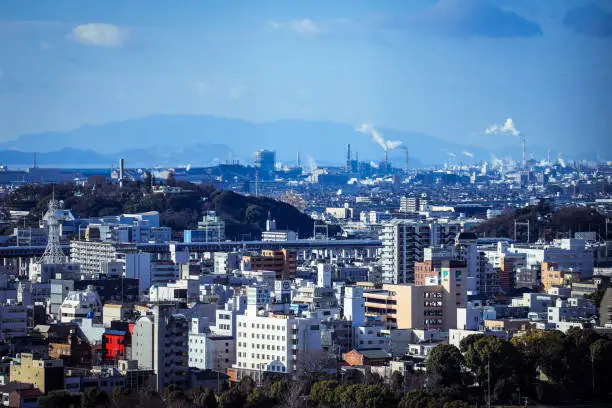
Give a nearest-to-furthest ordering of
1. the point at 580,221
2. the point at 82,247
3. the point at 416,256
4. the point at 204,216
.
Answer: the point at 416,256 → the point at 82,247 → the point at 580,221 → the point at 204,216

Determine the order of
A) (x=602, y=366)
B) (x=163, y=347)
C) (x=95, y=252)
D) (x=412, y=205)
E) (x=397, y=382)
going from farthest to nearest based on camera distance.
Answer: (x=412, y=205)
(x=95, y=252)
(x=602, y=366)
(x=163, y=347)
(x=397, y=382)

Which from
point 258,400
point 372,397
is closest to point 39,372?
point 258,400

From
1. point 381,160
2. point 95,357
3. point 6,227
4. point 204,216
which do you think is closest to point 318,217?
point 204,216

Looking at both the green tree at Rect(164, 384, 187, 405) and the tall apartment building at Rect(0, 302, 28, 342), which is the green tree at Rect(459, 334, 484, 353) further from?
the tall apartment building at Rect(0, 302, 28, 342)

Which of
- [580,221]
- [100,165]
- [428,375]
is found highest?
[100,165]

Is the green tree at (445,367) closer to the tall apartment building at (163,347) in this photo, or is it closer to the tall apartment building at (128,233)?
the tall apartment building at (163,347)

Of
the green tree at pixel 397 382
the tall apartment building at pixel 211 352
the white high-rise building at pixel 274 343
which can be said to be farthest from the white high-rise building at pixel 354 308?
the green tree at pixel 397 382

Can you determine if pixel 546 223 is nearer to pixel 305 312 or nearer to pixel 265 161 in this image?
pixel 305 312

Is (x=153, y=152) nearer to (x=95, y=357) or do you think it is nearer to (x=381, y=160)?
(x=381, y=160)
